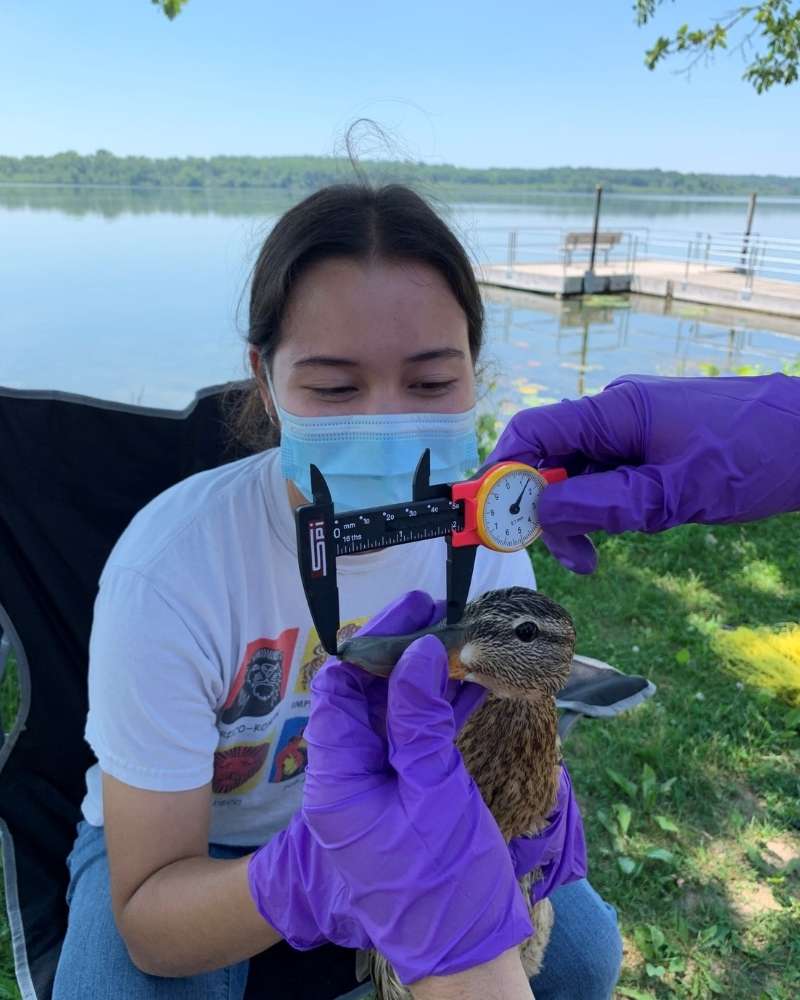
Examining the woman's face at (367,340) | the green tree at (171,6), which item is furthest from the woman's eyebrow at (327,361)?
the green tree at (171,6)

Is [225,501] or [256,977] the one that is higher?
[225,501]

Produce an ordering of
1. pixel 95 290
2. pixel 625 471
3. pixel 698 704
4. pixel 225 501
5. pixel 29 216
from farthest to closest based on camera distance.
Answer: pixel 29 216
pixel 95 290
pixel 698 704
pixel 225 501
pixel 625 471

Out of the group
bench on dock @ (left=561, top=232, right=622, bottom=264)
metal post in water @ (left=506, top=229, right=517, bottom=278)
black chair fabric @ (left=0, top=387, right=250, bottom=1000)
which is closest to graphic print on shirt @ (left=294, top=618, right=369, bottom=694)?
black chair fabric @ (left=0, top=387, right=250, bottom=1000)

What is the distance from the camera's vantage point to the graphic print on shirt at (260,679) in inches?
76.0

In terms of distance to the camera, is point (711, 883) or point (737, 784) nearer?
point (711, 883)

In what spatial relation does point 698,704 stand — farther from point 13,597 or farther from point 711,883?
point 13,597

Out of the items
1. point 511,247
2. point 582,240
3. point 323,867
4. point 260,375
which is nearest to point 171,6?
point 260,375

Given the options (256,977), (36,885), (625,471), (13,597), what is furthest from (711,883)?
(13,597)

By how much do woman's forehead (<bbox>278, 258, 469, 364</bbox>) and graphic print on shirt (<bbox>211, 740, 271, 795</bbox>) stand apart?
103 centimetres

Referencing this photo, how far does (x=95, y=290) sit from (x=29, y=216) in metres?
17.7

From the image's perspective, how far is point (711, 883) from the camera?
9.53 feet

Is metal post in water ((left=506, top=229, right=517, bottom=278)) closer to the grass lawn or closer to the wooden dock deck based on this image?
the wooden dock deck

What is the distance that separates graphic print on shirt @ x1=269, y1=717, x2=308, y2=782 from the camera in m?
2.06

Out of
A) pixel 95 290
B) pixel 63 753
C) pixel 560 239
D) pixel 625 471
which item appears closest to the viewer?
pixel 625 471
